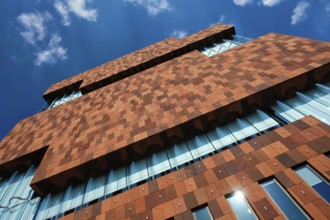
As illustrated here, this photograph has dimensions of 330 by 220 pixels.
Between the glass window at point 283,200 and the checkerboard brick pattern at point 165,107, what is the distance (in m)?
4.76

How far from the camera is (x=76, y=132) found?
576 inches

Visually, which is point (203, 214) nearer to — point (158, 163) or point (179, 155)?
point (179, 155)

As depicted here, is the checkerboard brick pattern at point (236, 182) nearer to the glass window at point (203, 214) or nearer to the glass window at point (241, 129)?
the glass window at point (203, 214)

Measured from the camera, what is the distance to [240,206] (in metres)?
7.25

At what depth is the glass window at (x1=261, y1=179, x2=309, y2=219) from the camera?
21.2 ft

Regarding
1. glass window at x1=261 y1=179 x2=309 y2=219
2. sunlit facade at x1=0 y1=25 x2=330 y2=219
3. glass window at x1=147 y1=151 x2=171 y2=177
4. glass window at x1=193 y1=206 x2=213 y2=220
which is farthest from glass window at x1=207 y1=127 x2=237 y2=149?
glass window at x1=193 y1=206 x2=213 y2=220

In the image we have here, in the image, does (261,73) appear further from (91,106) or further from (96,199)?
(91,106)

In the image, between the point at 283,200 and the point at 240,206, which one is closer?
the point at 283,200

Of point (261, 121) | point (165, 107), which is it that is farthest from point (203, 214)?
point (165, 107)

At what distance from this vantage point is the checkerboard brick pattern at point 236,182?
23.4 ft

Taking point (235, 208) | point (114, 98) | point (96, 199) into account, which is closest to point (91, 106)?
point (114, 98)

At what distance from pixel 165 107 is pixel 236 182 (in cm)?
638

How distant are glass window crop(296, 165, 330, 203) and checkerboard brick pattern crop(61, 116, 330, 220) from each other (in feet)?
0.59

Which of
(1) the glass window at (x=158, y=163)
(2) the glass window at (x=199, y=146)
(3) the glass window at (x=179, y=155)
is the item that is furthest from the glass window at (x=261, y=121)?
(1) the glass window at (x=158, y=163)
